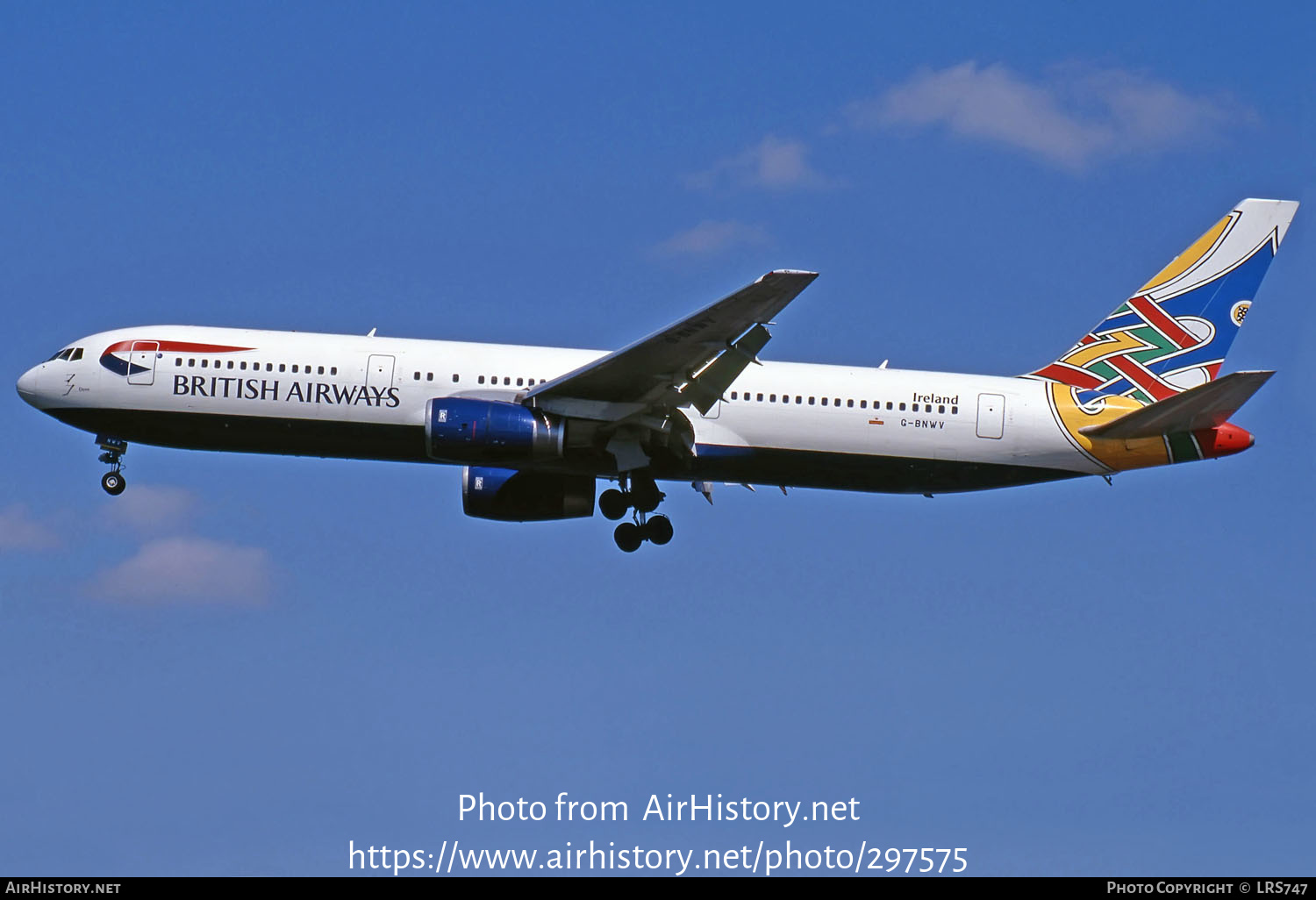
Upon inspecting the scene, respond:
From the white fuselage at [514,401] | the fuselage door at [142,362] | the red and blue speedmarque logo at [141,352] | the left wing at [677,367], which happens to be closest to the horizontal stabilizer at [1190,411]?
the white fuselage at [514,401]

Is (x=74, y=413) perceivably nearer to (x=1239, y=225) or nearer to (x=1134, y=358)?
(x=1134, y=358)

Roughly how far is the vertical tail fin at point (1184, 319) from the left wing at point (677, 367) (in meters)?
8.36

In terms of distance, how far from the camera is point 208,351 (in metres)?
39.4

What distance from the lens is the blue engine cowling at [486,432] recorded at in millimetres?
37000

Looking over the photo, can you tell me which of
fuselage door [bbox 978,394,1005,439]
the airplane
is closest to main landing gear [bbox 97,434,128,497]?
the airplane

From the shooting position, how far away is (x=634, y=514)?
1596 inches

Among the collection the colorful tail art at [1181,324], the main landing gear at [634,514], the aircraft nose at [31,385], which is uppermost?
the colorful tail art at [1181,324]

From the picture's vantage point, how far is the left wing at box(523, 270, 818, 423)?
115 feet

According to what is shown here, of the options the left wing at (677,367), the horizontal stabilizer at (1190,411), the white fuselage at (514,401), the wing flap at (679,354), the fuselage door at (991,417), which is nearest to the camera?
the wing flap at (679,354)

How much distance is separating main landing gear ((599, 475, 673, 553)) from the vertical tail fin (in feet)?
29.7

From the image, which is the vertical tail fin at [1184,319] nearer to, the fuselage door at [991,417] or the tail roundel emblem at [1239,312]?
the tail roundel emblem at [1239,312]

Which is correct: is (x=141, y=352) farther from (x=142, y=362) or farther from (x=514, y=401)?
(x=514, y=401)

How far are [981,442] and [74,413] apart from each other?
19.7 metres
